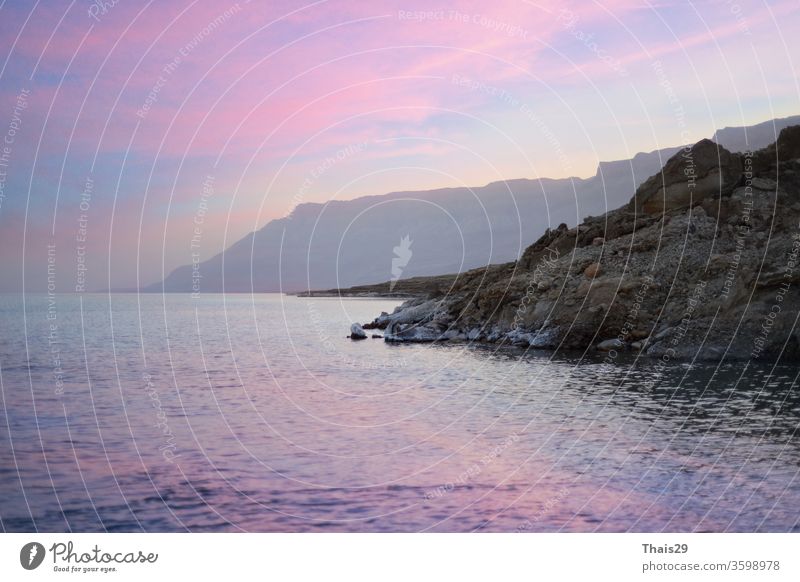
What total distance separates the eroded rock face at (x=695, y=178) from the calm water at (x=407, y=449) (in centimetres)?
2521

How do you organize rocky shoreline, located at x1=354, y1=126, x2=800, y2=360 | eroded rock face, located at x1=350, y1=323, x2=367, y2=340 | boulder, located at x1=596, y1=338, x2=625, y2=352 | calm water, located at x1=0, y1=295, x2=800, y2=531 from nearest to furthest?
calm water, located at x1=0, y1=295, x2=800, y2=531 < rocky shoreline, located at x1=354, y1=126, x2=800, y2=360 < boulder, located at x1=596, y1=338, x2=625, y2=352 < eroded rock face, located at x1=350, y1=323, x2=367, y2=340

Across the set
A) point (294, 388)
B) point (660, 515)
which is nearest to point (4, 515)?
point (660, 515)

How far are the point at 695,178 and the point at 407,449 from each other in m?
50.8

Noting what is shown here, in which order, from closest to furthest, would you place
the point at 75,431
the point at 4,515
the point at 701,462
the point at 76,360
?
the point at 4,515
the point at 701,462
the point at 75,431
the point at 76,360

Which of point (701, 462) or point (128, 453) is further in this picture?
point (128, 453)

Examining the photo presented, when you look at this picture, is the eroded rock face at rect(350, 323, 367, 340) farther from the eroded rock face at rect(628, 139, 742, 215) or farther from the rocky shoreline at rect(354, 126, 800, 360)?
the eroded rock face at rect(628, 139, 742, 215)

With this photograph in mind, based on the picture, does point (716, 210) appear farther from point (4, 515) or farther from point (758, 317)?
point (4, 515)

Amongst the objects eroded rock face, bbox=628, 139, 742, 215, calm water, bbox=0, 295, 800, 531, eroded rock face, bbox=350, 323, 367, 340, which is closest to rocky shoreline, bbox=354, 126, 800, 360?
eroded rock face, bbox=628, 139, 742, 215

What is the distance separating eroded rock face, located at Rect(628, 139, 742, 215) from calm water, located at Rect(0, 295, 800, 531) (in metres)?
25.2

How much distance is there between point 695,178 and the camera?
6650 centimetres

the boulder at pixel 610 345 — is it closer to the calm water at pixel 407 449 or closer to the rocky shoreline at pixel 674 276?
the rocky shoreline at pixel 674 276

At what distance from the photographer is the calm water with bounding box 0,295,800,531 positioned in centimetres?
1769

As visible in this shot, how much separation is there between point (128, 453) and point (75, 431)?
5144 mm

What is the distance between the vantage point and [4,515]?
17.5m
